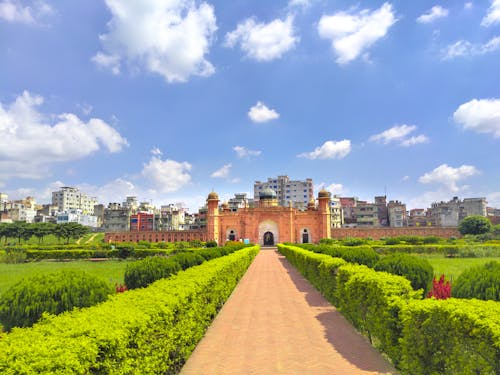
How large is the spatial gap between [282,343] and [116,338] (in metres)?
3.80

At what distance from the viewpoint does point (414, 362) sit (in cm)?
398

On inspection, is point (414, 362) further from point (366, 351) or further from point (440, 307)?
point (366, 351)

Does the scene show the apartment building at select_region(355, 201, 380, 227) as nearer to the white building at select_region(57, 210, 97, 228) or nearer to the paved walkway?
the white building at select_region(57, 210, 97, 228)

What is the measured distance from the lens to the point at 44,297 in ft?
17.4

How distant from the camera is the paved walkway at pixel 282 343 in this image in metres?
5.03

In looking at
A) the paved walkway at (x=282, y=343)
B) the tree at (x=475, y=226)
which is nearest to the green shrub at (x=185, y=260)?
the paved walkway at (x=282, y=343)

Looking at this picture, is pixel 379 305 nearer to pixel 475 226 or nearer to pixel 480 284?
pixel 480 284

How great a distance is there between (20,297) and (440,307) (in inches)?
219

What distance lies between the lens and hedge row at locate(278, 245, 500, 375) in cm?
317

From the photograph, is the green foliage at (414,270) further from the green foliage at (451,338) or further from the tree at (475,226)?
the tree at (475,226)

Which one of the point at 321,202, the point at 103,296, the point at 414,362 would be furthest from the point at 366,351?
the point at 321,202

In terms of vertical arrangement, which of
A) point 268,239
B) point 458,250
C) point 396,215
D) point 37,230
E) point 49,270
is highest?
point 396,215


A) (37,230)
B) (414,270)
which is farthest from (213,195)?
(414,270)

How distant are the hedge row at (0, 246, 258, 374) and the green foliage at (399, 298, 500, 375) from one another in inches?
112
